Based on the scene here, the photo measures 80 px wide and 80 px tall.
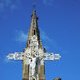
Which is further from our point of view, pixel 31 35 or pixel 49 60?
pixel 31 35

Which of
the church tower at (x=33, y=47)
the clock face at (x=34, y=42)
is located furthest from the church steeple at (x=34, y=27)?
the clock face at (x=34, y=42)

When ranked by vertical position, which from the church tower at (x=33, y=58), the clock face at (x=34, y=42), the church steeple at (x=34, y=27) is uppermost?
the church steeple at (x=34, y=27)

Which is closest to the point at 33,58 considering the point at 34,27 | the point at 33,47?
the point at 33,47

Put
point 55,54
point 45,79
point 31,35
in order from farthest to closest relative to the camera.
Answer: point 31,35 < point 45,79 < point 55,54

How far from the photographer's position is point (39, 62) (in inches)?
3036

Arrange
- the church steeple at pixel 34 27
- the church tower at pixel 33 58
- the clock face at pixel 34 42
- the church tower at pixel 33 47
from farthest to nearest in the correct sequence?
the church steeple at pixel 34 27 → the church tower at pixel 33 47 → the clock face at pixel 34 42 → the church tower at pixel 33 58

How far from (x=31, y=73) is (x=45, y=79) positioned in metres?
4.33

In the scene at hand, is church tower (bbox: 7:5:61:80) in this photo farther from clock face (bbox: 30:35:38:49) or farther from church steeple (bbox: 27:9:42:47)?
church steeple (bbox: 27:9:42:47)

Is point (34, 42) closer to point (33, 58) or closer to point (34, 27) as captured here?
point (33, 58)

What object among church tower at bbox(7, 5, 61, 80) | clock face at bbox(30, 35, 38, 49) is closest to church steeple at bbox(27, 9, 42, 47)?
church tower at bbox(7, 5, 61, 80)

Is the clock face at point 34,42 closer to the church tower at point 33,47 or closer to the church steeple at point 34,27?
the church tower at point 33,47

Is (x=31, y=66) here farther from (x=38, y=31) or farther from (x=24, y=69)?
(x=38, y=31)

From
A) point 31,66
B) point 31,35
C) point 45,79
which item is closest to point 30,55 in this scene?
point 31,66

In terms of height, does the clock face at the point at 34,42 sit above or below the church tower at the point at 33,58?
above
